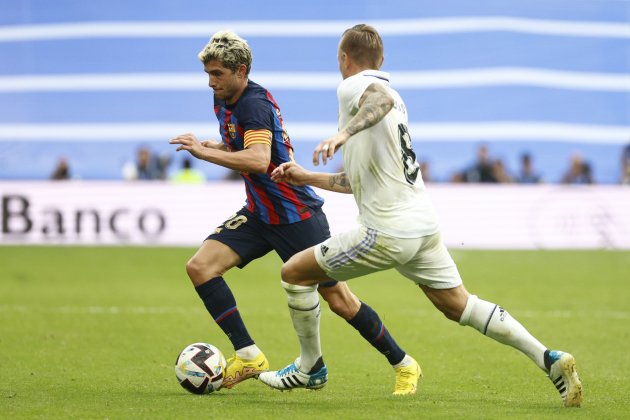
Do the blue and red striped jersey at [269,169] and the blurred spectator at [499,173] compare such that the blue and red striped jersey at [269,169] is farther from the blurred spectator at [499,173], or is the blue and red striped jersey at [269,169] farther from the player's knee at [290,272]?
the blurred spectator at [499,173]

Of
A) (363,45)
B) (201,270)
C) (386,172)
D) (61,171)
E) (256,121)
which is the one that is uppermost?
(363,45)

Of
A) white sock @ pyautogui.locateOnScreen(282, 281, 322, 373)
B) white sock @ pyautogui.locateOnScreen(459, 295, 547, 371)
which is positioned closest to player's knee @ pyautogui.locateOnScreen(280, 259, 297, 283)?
white sock @ pyautogui.locateOnScreen(282, 281, 322, 373)

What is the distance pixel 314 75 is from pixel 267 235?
64.9 feet

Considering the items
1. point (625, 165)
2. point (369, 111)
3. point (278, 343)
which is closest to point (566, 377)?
point (369, 111)

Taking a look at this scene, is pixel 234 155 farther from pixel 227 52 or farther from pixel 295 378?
pixel 295 378

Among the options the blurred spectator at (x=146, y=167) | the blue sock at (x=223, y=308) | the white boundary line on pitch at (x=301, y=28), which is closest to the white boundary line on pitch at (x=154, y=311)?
the blue sock at (x=223, y=308)

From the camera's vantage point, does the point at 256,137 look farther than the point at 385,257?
Yes

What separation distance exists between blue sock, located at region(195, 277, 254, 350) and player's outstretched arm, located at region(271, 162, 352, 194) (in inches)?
44.5

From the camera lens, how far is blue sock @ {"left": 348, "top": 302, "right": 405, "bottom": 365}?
7445 mm

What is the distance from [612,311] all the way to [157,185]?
34.5 feet

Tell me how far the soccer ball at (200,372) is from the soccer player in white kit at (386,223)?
1049 mm

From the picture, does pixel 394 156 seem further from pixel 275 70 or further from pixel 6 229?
pixel 275 70

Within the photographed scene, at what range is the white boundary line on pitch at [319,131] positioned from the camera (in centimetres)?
2592

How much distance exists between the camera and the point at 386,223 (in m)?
Result: 6.40
